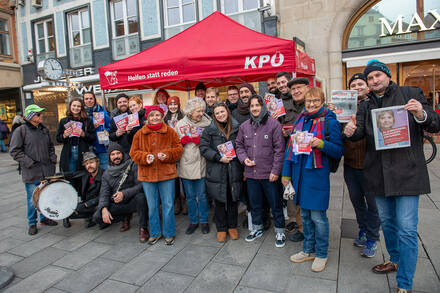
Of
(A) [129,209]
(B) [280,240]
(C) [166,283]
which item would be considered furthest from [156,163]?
(B) [280,240]

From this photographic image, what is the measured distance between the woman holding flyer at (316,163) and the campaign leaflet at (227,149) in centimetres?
84

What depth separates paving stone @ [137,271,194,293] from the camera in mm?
A: 2891

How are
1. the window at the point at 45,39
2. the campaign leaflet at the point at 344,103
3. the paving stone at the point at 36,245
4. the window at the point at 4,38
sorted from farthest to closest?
the window at the point at 4,38 → the window at the point at 45,39 → the paving stone at the point at 36,245 → the campaign leaflet at the point at 344,103

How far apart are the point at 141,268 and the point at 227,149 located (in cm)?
171

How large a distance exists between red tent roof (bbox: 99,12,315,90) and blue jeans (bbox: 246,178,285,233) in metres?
1.83

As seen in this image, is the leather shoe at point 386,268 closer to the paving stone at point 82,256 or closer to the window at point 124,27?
the paving stone at point 82,256

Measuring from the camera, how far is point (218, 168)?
3920 millimetres

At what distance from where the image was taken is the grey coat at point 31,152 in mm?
4453

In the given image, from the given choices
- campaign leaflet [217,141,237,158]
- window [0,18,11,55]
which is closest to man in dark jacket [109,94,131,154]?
campaign leaflet [217,141,237,158]

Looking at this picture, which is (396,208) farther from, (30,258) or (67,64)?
(67,64)

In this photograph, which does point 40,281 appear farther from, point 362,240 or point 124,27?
point 124,27

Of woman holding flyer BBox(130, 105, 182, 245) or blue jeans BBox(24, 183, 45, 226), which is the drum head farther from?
woman holding flyer BBox(130, 105, 182, 245)

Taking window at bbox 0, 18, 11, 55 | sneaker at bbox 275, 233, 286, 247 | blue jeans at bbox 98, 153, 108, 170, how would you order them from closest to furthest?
sneaker at bbox 275, 233, 286, 247, blue jeans at bbox 98, 153, 108, 170, window at bbox 0, 18, 11, 55

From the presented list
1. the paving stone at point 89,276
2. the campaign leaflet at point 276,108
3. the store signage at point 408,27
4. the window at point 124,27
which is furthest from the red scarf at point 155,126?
the window at point 124,27
